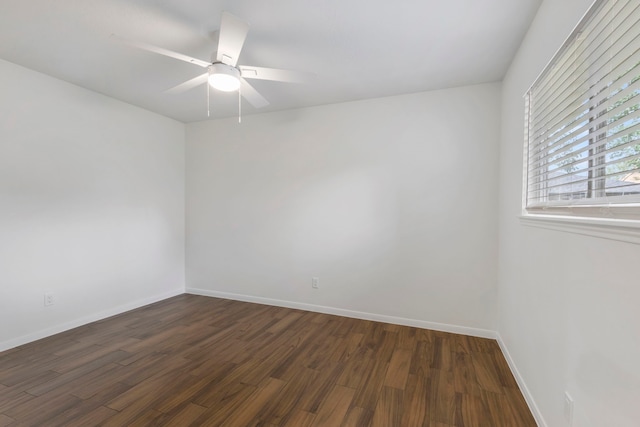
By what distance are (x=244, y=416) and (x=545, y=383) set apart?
1.71m

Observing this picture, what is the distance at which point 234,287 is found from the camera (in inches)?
154

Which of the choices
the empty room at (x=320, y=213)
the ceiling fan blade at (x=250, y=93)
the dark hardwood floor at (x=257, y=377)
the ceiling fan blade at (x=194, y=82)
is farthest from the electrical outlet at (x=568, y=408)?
the ceiling fan blade at (x=194, y=82)

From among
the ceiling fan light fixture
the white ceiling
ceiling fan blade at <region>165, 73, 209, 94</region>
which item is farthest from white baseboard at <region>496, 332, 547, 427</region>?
ceiling fan blade at <region>165, 73, 209, 94</region>

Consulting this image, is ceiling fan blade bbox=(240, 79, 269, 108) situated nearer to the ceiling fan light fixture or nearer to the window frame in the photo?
the ceiling fan light fixture

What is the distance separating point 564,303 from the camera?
1.34 meters

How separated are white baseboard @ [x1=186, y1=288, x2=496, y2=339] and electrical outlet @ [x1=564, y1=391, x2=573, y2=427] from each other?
1570 mm

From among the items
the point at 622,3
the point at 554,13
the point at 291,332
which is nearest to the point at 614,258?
the point at 622,3

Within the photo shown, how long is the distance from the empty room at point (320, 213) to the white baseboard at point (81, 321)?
0.06ft

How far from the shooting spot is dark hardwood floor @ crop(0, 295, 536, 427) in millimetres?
1720

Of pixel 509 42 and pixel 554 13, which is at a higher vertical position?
pixel 509 42

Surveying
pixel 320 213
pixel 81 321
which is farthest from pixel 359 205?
pixel 81 321

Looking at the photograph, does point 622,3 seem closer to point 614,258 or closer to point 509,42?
point 614,258

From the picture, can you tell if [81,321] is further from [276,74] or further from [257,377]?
[276,74]

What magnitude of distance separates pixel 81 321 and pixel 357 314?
115 inches
